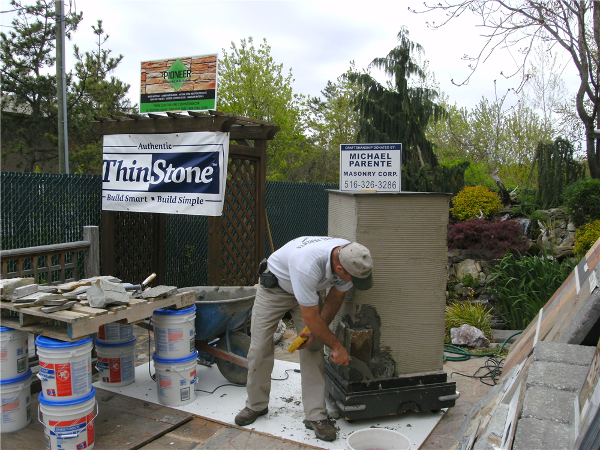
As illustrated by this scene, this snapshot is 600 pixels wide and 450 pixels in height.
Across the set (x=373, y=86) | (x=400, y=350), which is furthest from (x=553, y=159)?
(x=400, y=350)

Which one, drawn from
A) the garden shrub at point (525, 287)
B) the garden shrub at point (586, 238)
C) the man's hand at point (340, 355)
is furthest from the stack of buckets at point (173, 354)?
the garden shrub at point (586, 238)

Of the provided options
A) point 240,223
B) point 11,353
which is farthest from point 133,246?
point 11,353

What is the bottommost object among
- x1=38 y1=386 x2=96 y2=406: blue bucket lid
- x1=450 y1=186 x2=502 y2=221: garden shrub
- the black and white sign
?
x1=38 y1=386 x2=96 y2=406: blue bucket lid

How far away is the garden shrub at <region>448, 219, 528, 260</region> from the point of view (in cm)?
746

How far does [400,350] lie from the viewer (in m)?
3.79

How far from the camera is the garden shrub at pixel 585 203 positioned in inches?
312

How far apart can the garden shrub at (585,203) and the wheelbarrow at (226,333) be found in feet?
20.4

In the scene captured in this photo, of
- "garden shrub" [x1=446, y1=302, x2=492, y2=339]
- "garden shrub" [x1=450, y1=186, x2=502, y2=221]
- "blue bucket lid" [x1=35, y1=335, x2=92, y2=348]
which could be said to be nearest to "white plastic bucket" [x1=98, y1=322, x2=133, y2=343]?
"blue bucket lid" [x1=35, y1=335, x2=92, y2=348]

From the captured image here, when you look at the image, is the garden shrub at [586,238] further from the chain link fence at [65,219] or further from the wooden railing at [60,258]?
the wooden railing at [60,258]

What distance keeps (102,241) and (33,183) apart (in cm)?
108

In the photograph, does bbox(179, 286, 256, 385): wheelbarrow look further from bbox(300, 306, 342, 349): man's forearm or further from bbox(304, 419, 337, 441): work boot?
bbox(300, 306, 342, 349): man's forearm

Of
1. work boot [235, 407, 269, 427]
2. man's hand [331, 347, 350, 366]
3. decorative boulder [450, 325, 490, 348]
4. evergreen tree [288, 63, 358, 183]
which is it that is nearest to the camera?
man's hand [331, 347, 350, 366]

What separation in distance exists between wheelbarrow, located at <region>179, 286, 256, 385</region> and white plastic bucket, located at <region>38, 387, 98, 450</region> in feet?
4.06

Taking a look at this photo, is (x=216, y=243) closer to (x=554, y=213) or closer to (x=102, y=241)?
(x=102, y=241)
